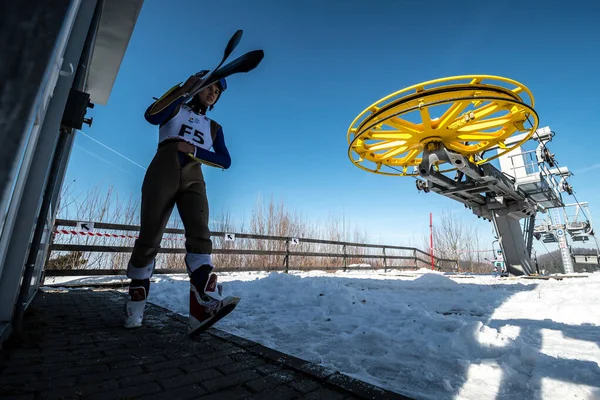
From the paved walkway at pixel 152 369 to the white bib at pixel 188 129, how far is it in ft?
4.28

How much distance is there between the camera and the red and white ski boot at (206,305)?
1645 millimetres

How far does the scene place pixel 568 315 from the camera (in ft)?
7.45

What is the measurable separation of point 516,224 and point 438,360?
822cm

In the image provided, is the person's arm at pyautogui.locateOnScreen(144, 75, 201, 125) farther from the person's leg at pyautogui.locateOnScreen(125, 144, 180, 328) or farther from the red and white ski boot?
the red and white ski boot

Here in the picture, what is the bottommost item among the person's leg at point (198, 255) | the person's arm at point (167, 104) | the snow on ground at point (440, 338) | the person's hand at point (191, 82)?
the snow on ground at point (440, 338)

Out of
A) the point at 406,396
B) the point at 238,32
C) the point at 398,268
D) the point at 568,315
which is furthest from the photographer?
the point at 398,268

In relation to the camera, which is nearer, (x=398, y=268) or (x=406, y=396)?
(x=406, y=396)

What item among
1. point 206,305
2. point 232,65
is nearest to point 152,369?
point 206,305

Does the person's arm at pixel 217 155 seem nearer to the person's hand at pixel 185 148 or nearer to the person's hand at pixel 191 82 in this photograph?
the person's hand at pixel 185 148

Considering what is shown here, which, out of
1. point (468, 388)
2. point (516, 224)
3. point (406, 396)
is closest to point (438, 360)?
point (468, 388)

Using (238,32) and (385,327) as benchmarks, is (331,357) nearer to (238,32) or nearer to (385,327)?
(385,327)

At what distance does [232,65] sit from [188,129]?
566mm

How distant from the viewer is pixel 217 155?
7.06ft

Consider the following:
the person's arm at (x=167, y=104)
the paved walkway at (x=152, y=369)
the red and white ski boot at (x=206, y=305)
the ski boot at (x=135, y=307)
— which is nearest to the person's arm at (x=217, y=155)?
the person's arm at (x=167, y=104)
